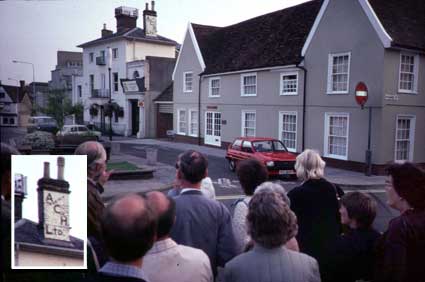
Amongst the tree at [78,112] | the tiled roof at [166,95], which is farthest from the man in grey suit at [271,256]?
the tiled roof at [166,95]

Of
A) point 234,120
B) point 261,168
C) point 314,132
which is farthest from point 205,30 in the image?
point 261,168

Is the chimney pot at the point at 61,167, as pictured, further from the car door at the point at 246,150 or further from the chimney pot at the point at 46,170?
the car door at the point at 246,150

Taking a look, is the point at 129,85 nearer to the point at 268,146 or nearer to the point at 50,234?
the point at 268,146

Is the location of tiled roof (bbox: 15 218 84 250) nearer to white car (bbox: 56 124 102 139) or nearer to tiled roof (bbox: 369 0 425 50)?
white car (bbox: 56 124 102 139)

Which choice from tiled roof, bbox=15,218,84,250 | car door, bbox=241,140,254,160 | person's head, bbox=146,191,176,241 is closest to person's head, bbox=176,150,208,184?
person's head, bbox=146,191,176,241

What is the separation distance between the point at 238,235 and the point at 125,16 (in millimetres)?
2110

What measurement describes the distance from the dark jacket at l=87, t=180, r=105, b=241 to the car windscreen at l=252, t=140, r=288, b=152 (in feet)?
37.5

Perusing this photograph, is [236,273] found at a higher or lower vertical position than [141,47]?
lower

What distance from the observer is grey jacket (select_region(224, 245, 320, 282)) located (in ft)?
7.06

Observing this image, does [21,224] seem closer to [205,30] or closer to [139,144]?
[139,144]

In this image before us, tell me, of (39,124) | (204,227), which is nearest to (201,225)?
(204,227)

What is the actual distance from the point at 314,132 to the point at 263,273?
1501 centimetres

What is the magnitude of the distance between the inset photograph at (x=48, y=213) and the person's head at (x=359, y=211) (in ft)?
5.72

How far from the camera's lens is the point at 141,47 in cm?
941
